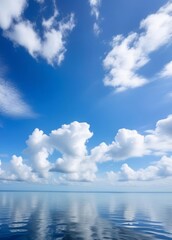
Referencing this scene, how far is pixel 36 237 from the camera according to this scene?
3753 cm

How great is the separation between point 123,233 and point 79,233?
9086mm

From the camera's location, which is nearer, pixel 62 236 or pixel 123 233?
Answer: pixel 62 236

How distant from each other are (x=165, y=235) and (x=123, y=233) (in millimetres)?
8733

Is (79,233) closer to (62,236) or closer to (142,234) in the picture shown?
(62,236)

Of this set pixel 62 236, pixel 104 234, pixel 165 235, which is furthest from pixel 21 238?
pixel 165 235

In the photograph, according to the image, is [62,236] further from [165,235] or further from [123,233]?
[165,235]

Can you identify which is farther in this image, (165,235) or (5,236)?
(165,235)

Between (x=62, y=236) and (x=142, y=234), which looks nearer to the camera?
(x=62, y=236)

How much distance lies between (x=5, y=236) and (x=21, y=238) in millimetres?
3905

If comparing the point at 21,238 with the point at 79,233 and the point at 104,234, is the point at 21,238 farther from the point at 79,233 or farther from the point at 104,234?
the point at 104,234

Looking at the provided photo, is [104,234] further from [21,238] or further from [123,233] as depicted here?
[21,238]

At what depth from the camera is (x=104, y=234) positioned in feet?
136

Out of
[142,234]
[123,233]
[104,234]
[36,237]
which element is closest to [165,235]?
[142,234]

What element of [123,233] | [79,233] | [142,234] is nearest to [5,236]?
[79,233]
